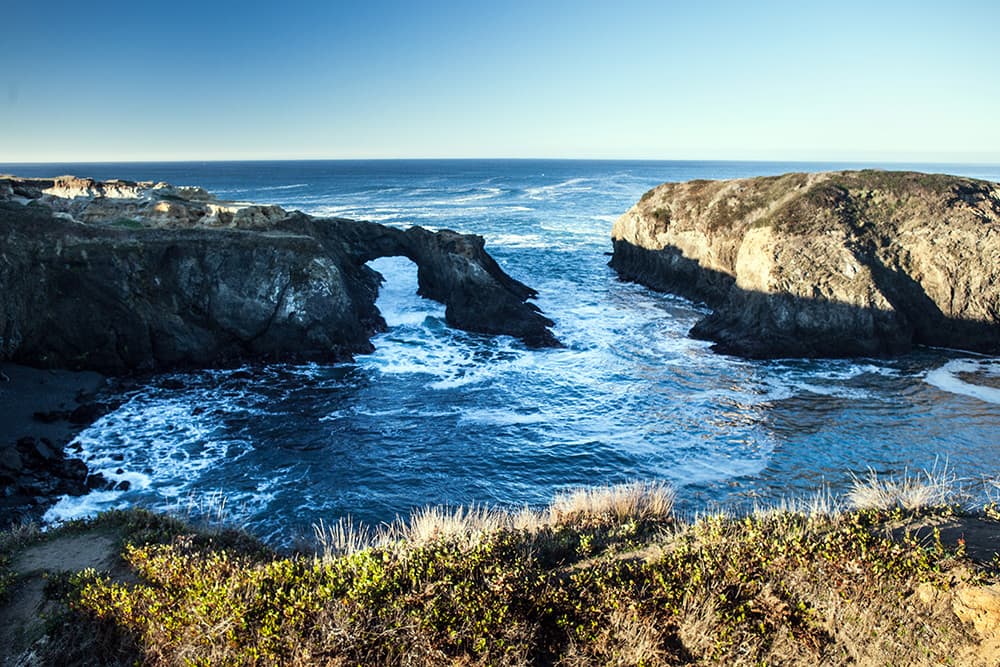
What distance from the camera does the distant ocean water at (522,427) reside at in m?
19.6

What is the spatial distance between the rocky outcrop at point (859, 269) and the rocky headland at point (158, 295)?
14615 millimetres

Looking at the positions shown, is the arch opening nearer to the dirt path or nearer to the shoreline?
the shoreline

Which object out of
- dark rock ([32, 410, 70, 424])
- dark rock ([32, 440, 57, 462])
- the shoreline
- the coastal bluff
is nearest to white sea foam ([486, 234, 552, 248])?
the coastal bluff

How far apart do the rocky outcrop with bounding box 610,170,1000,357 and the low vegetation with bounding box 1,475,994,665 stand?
87.2 feet

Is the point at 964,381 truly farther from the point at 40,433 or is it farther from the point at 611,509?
the point at 40,433

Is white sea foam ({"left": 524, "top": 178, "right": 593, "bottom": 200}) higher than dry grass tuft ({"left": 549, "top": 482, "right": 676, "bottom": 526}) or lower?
higher

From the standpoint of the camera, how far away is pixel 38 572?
1077cm

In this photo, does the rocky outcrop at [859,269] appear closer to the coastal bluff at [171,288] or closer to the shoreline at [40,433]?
the coastal bluff at [171,288]

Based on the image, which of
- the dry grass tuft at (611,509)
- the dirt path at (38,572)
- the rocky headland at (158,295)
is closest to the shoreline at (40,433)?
the rocky headland at (158,295)

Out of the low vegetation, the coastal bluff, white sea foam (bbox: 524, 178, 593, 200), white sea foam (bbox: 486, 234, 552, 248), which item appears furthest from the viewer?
white sea foam (bbox: 524, 178, 593, 200)

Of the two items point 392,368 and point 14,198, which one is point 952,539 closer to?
point 392,368

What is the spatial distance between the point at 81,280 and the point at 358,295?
54.5ft

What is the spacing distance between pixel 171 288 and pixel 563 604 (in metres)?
32.6

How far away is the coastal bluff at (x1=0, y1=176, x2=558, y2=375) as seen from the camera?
94.9 ft
